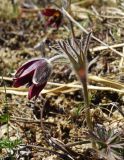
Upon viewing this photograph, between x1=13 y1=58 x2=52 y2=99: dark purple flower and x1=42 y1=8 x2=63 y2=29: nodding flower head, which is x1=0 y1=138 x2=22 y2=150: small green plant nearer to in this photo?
x1=13 y1=58 x2=52 y2=99: dark purple flower

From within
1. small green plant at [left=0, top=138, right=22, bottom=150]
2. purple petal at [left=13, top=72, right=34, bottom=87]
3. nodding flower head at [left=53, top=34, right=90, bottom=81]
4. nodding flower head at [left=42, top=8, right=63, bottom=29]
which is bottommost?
small green plant at [left=0, top=138, right=22, bottom=150]

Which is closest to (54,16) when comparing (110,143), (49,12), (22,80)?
(49,12)

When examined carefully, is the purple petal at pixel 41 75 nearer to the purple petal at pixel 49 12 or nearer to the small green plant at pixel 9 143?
the small green plant at pixel 9 143

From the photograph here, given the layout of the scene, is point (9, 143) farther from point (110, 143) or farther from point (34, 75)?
point (110, 143)

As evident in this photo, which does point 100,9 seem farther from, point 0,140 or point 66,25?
point 0,140

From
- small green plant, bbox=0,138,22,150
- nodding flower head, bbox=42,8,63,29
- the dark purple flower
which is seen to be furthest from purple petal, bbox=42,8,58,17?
small green plant, bbox=0,138,22,150

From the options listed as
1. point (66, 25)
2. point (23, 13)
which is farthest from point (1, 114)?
point (23, 13)

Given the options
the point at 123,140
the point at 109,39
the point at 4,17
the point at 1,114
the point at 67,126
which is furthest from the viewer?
the point at 4,17

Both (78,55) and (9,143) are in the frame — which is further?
(9,143)
